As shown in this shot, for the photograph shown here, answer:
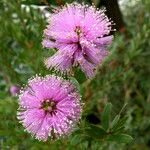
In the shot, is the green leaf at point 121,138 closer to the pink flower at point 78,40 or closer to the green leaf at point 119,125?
the green leaf at point 119,125

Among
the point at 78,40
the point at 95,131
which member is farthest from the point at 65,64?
the point at 95,131

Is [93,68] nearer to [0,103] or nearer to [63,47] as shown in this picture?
[63,47]

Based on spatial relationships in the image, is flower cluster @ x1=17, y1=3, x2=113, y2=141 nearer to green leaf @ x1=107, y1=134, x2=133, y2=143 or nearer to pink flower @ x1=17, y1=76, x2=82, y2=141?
pink flower @ x1=17, y1=76, x2=82, y2=141

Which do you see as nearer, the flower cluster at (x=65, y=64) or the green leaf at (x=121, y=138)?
the flower cluster at (x=65, y=64)

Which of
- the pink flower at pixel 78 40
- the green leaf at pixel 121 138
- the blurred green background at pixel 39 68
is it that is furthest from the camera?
the blurred green background at pixel 39 68

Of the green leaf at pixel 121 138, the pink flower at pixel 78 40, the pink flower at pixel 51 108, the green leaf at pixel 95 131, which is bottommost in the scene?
the green leaf at pixel 121 138

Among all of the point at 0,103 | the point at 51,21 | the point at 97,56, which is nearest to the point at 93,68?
the point at 97,56

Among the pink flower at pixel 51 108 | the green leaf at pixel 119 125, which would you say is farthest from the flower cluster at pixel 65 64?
the green leaf at pixel 119 125
